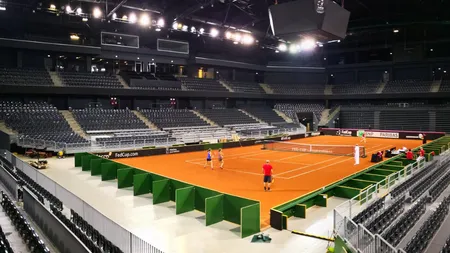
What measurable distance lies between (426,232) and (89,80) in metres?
39.0

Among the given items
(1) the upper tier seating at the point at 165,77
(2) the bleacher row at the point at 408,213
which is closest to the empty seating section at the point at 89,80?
(1) the upper tier seating at the point at 165,77

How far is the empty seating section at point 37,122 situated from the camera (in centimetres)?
3134

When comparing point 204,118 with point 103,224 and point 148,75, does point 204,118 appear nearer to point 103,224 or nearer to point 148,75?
point 148,75

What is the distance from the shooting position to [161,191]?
1548 cm

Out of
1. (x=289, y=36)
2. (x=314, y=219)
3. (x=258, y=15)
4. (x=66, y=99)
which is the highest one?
(x=258, y=15)

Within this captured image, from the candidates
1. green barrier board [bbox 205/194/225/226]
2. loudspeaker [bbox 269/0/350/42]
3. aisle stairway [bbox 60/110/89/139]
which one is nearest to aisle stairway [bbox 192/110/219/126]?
aisle stairway [bbox 60/110/89/139]

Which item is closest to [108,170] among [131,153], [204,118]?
[131,153]

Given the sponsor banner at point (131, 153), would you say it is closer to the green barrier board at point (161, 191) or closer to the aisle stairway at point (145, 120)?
the aisle stairway at point (145, 120)

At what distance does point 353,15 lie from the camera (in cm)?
4159

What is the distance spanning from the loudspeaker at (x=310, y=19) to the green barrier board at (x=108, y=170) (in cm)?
1255

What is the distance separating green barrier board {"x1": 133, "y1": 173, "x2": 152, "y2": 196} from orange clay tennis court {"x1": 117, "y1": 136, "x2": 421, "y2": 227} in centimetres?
283

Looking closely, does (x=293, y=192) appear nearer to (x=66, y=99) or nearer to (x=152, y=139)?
(x=152, y=139)

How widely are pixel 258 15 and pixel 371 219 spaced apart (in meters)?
31.9

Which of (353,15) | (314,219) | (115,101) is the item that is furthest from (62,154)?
(353,15)
